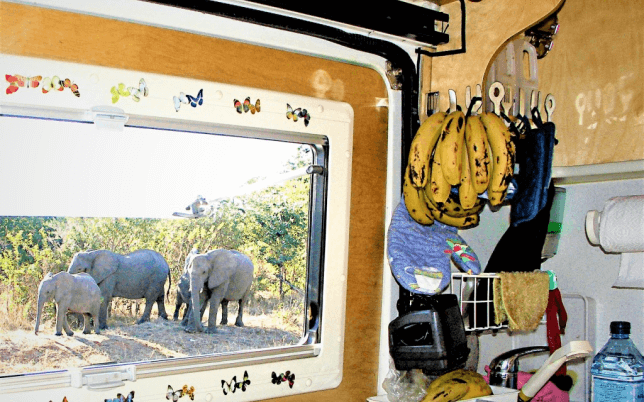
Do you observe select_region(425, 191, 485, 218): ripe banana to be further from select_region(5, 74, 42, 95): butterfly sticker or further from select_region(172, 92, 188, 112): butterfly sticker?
select_region(5, 74, 42, 95): butterfly sticker

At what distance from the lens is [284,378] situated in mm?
2021

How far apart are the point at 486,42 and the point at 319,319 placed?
1.05 meters

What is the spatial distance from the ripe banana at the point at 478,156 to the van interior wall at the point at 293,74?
40cm

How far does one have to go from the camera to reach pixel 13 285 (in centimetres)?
160

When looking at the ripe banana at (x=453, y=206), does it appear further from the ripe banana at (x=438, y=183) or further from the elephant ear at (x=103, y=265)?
the elephant ear at (x=103, y=265)

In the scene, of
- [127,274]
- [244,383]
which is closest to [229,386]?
[244,383]

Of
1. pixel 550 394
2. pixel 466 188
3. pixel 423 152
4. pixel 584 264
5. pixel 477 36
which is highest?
pixel 477 36

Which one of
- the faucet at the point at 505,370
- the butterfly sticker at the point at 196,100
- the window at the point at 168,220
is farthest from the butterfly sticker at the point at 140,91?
the faucet at the point at 505,370

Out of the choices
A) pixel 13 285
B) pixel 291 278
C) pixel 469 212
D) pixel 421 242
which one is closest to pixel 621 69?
pixel 469 212

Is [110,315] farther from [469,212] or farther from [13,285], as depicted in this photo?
[469,212]

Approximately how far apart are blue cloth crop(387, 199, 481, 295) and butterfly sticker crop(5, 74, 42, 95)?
3.61 ft

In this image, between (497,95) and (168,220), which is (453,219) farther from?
(168,220)

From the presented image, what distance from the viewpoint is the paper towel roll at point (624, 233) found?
2195mm

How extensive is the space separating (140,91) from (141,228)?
1.17 feet
